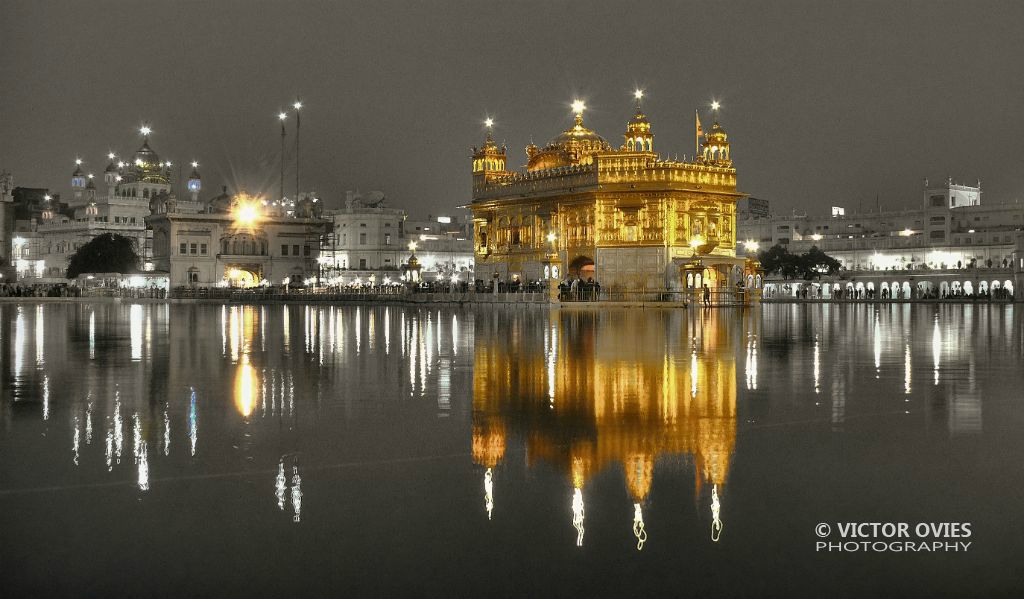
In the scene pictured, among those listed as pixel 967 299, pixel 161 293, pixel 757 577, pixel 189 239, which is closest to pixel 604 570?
pixel 757 577

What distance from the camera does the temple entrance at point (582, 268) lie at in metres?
68.8

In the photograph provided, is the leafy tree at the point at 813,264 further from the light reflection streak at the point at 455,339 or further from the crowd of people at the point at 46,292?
the light reflection streak at the point at 455,339

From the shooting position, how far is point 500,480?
686 cm

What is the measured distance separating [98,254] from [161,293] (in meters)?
23.6

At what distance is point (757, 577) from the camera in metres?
4.91

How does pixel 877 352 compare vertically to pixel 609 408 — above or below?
below

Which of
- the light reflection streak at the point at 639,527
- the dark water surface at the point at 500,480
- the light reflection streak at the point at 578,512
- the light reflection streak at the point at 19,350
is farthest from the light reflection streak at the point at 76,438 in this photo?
the light reflection streak at the point at 19,350

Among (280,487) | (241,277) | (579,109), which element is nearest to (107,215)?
(241,277)

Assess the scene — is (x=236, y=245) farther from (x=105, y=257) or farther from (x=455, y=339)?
(x=455, y=339)

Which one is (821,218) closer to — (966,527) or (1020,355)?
(1020,355)

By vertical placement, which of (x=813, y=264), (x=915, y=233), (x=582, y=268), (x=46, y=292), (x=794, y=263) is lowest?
(x=46, y=292)

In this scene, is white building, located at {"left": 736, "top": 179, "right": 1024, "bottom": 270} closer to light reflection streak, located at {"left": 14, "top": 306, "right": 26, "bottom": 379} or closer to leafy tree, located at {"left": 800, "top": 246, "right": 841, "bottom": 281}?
leafy tree, located at {"left": 800, "top": 246, "right": 841, "bottom": 281}

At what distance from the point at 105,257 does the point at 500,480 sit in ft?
325

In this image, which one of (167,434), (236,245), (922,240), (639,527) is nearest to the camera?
(639,527)
